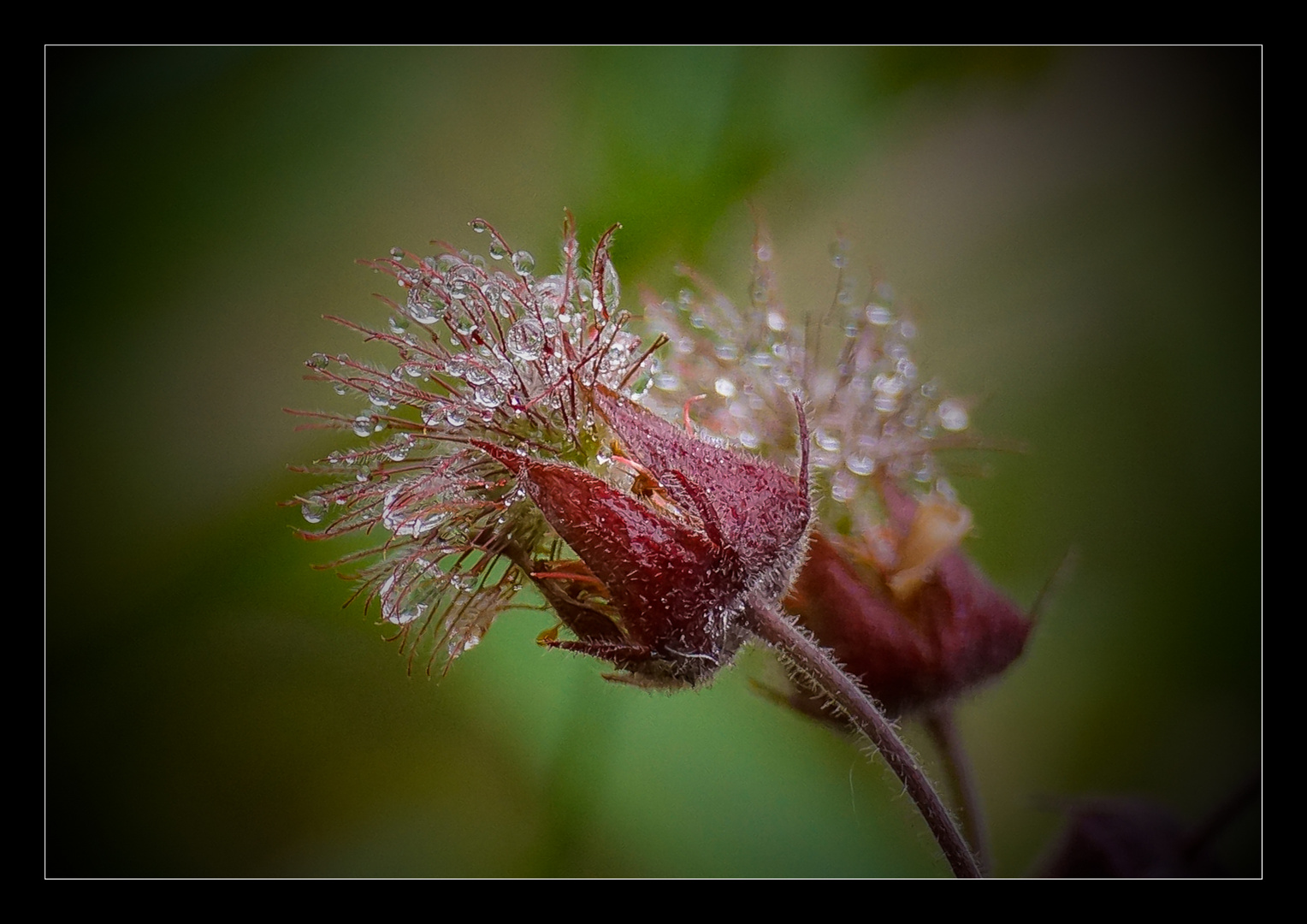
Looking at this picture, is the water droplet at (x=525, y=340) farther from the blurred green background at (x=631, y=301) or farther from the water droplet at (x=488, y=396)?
the blurred green background at (x=631, y=301)

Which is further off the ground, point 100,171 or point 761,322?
point 100,171

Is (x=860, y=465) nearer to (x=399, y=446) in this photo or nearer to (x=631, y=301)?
(x=399, y=446)

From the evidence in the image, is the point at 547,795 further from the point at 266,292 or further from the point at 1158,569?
the point at 1158,569

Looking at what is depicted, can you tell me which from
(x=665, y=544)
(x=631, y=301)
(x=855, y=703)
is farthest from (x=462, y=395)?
(x=631, y=301)

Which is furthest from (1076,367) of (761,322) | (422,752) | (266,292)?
(266,292)

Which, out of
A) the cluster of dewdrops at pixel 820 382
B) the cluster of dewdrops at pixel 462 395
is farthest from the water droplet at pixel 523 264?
the cluster of dewdrops at pixel 820 382

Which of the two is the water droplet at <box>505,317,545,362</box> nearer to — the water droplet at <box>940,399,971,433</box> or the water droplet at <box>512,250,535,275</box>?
the water droplet at <box>512,250,535,275</box>
